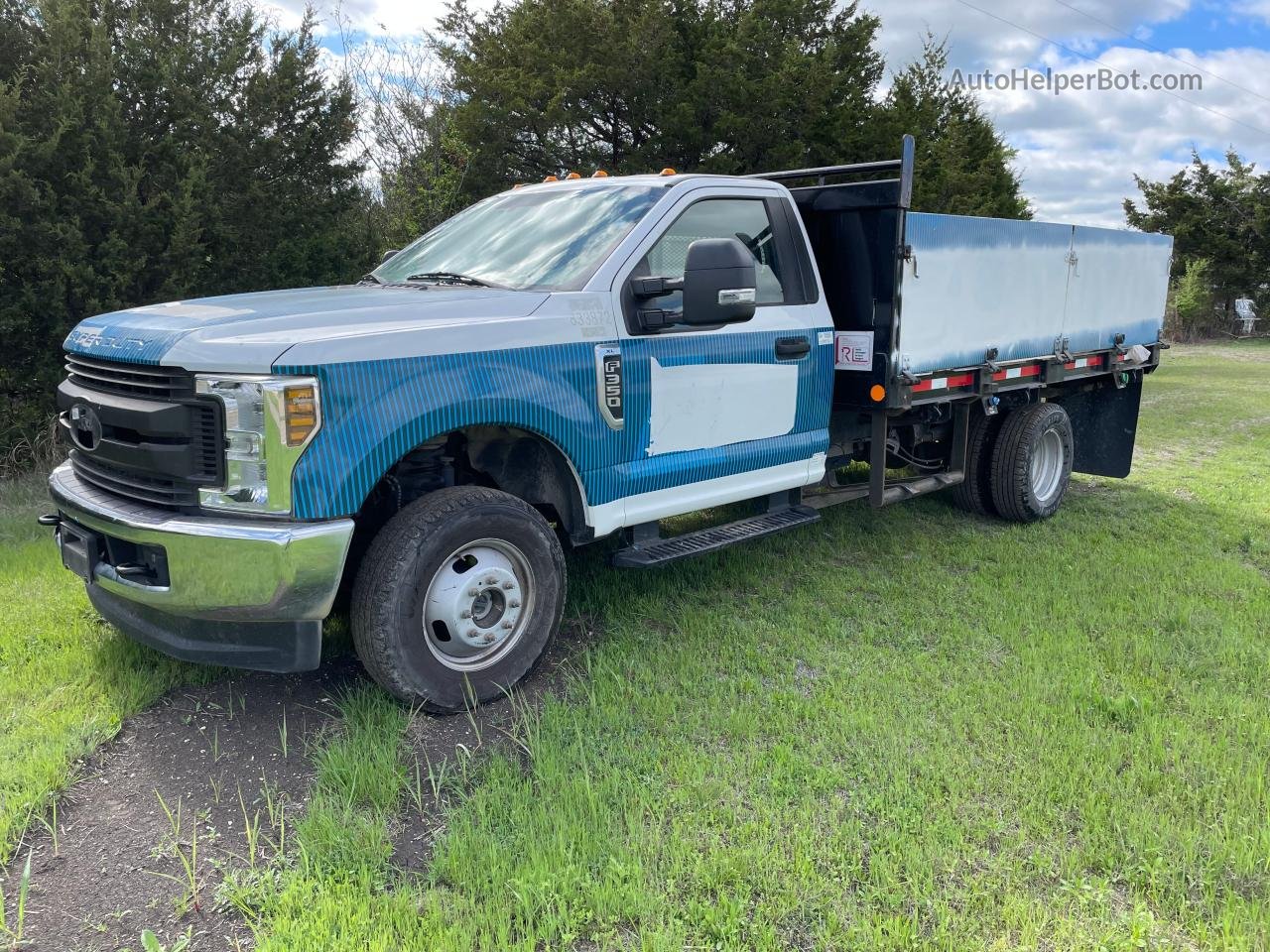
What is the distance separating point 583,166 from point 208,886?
42.9 feet

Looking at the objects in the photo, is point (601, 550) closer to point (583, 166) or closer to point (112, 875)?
point (112, 875)

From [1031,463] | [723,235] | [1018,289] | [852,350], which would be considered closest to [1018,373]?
[1018,289]

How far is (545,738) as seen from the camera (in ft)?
11.3

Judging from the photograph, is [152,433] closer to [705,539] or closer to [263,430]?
[263,430]

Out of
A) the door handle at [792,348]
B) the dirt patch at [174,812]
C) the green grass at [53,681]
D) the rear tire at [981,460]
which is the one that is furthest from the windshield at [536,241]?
the rear tire at [981,460]

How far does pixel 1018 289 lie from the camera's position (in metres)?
5.98

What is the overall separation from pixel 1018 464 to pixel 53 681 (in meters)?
5.82

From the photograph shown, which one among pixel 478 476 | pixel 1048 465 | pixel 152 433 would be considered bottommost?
pixel 1048 465

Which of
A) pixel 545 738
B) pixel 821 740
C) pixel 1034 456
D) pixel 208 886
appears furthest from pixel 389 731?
pixel 1034 456

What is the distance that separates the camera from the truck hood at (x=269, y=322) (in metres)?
3.19

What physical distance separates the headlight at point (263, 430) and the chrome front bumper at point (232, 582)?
113mm

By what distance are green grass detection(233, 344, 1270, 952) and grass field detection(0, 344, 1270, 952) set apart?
0.03ft

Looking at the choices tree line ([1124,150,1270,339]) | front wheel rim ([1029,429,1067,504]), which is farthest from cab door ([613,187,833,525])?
tree line ([1124,150,1270,339])

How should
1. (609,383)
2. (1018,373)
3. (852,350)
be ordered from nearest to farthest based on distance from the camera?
(609,383), (852,350), (1018,373)
